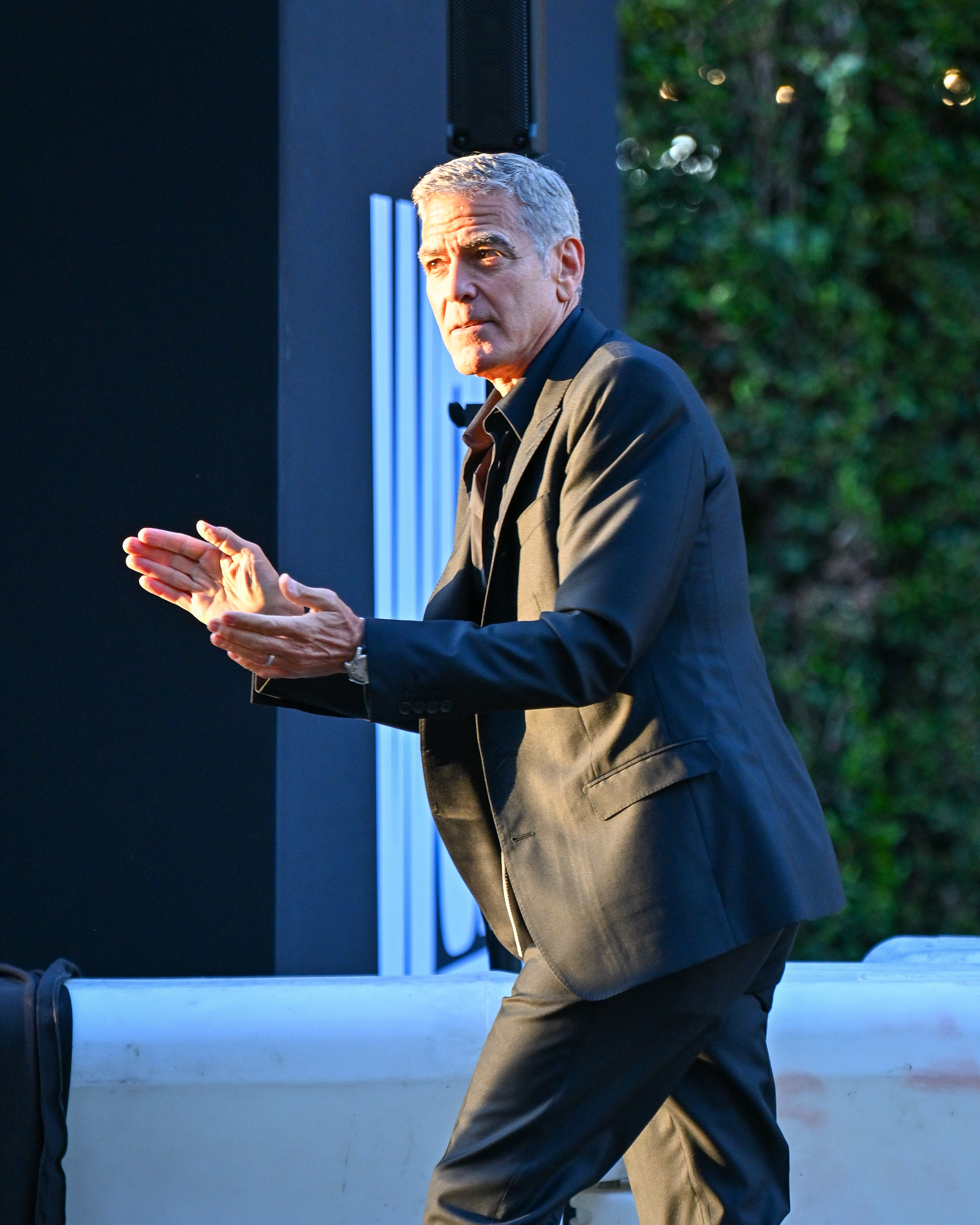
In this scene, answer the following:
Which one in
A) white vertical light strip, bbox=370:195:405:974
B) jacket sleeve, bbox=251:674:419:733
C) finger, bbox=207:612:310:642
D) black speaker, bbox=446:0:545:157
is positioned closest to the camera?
finger, bbox=207:612:310:642

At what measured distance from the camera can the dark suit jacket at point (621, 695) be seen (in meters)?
1.78

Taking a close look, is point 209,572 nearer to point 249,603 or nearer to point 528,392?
point 249,603

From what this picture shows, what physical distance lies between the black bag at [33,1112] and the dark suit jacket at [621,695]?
0.90m

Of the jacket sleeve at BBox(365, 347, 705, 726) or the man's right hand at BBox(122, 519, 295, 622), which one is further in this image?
the man's right hand at BBox(122, 519, 295, 622)

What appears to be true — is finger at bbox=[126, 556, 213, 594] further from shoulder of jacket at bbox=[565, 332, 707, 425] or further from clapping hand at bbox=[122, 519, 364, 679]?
shoulder of jacket at bbox=[565, 332, 707, 425]

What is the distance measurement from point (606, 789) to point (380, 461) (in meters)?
1.93

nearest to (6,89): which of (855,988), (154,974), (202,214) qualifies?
(202,214)

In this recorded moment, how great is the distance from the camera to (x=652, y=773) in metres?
1.83

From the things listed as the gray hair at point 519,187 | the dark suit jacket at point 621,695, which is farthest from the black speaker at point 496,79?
the dark suit jacket at point 621,695

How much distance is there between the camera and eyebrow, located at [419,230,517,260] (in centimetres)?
207

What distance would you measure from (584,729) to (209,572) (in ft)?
1.99

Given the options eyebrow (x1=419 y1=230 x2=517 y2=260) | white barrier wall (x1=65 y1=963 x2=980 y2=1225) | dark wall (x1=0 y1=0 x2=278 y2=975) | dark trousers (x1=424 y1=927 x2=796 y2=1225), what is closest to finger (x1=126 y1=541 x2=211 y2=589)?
eyebrow (x1=419 y1=230 x2=517 y2=260)

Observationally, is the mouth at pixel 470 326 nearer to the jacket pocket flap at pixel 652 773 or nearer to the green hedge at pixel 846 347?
the jacket pocket flap at pixel 652 773

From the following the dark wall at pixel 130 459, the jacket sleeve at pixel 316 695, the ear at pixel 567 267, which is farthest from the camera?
the dark wall at pixel 130 459
